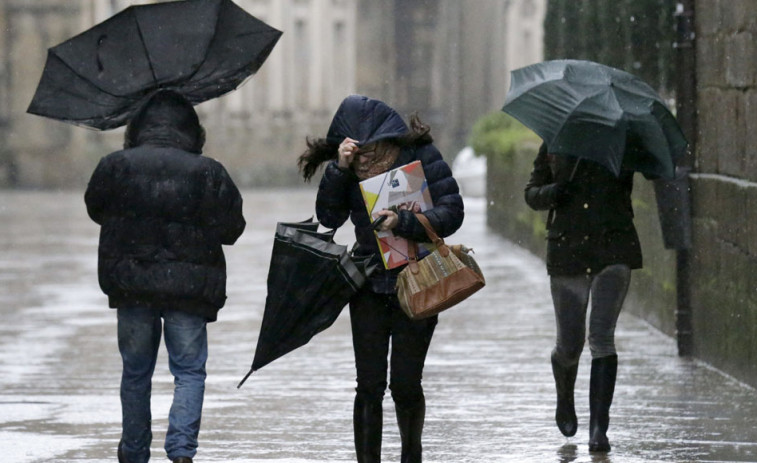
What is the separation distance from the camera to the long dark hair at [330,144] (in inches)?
263

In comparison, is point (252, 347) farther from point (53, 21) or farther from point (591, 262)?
point (53, 21)

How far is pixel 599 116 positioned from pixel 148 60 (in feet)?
6.53

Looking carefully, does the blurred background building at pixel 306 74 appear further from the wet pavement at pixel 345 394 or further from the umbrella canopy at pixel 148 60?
the umbrella canopy at pixel 148 60

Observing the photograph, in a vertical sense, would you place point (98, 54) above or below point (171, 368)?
above

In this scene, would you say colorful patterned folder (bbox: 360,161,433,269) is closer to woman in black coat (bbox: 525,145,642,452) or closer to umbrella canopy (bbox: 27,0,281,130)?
umbrella canopy (bbox: 27,0,281,130)

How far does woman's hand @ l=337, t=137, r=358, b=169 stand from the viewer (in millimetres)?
6564

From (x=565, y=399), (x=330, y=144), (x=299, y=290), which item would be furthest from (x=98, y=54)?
(x=565, y=399)

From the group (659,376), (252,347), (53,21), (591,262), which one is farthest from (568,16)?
(53,21)

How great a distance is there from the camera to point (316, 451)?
25.8ft

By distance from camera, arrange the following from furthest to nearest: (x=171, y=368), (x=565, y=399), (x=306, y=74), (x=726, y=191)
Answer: (x=306, y=74)
(x=726, y=191)
(x=565, y=399)
(x=171, y=368)

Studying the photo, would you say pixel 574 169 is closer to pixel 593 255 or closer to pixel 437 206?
pixel 593 255

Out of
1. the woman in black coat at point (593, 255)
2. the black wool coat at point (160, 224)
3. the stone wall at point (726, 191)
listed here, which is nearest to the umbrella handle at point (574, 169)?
the woman in black coat at point (593, 255)

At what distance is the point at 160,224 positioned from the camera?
6.76 metres

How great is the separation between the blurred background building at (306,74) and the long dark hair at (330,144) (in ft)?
123
